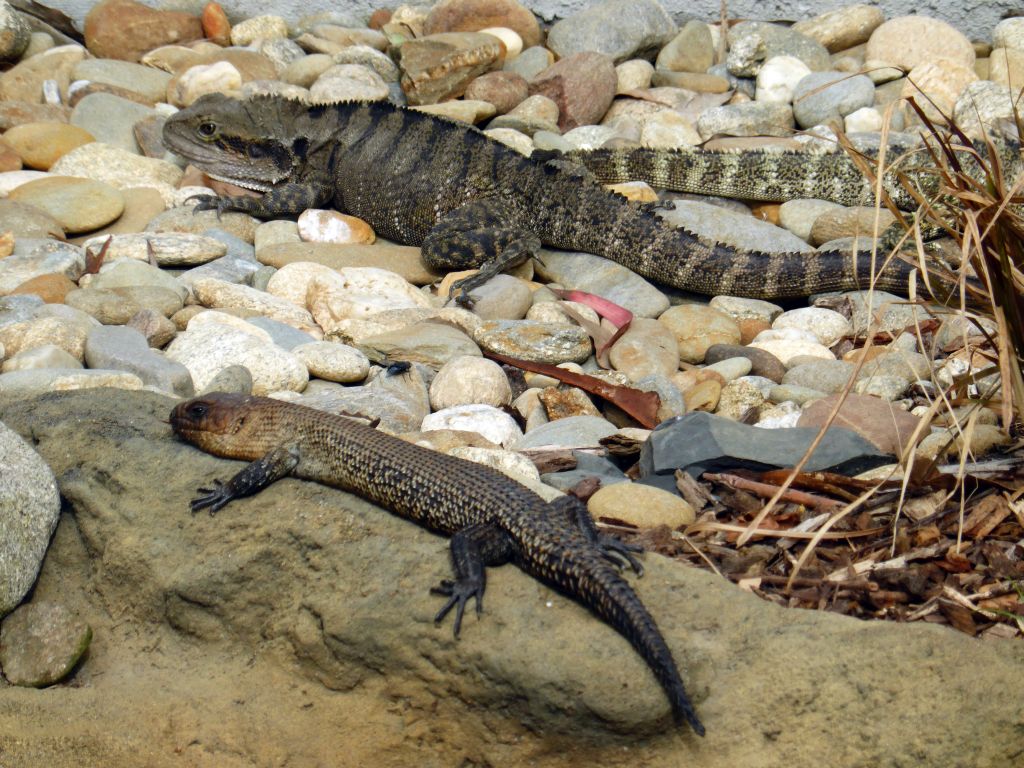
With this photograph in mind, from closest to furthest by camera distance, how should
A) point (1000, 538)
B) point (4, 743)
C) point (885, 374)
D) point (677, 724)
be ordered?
1. point (677, 724)
2. point (4, 743)
3. point (1000, 538)
4. point (885, 374)

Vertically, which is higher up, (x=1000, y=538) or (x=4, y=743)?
(x=1000, y=538)

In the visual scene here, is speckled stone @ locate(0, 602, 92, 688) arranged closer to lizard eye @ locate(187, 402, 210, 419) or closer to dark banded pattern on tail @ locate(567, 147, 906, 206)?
lizard eye @ locate(187, 402, 210, 419)

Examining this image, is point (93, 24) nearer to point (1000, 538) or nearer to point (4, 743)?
point (4, 743)

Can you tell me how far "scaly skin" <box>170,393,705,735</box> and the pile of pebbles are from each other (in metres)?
0.71

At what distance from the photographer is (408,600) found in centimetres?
361

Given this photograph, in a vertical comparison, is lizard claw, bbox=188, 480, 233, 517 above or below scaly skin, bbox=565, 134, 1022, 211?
above

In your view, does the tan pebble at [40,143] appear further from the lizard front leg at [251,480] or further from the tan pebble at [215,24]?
the lizard front leg at [251,480]

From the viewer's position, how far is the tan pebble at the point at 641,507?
14.0 ft

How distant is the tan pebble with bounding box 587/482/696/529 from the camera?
425 centimetres

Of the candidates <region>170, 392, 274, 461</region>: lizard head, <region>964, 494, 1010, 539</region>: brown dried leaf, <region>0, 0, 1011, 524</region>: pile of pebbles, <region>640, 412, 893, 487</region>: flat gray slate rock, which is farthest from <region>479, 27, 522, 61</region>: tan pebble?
<region>964, 494, 1010, 539</region>: brown dried leaf

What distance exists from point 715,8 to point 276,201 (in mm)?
6255

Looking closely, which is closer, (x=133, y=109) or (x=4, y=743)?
Result: (x=4, y=743)

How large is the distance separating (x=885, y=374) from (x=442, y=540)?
→ 3.26m

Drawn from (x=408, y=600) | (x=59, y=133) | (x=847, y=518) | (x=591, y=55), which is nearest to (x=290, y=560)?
(x=408, y=600)
